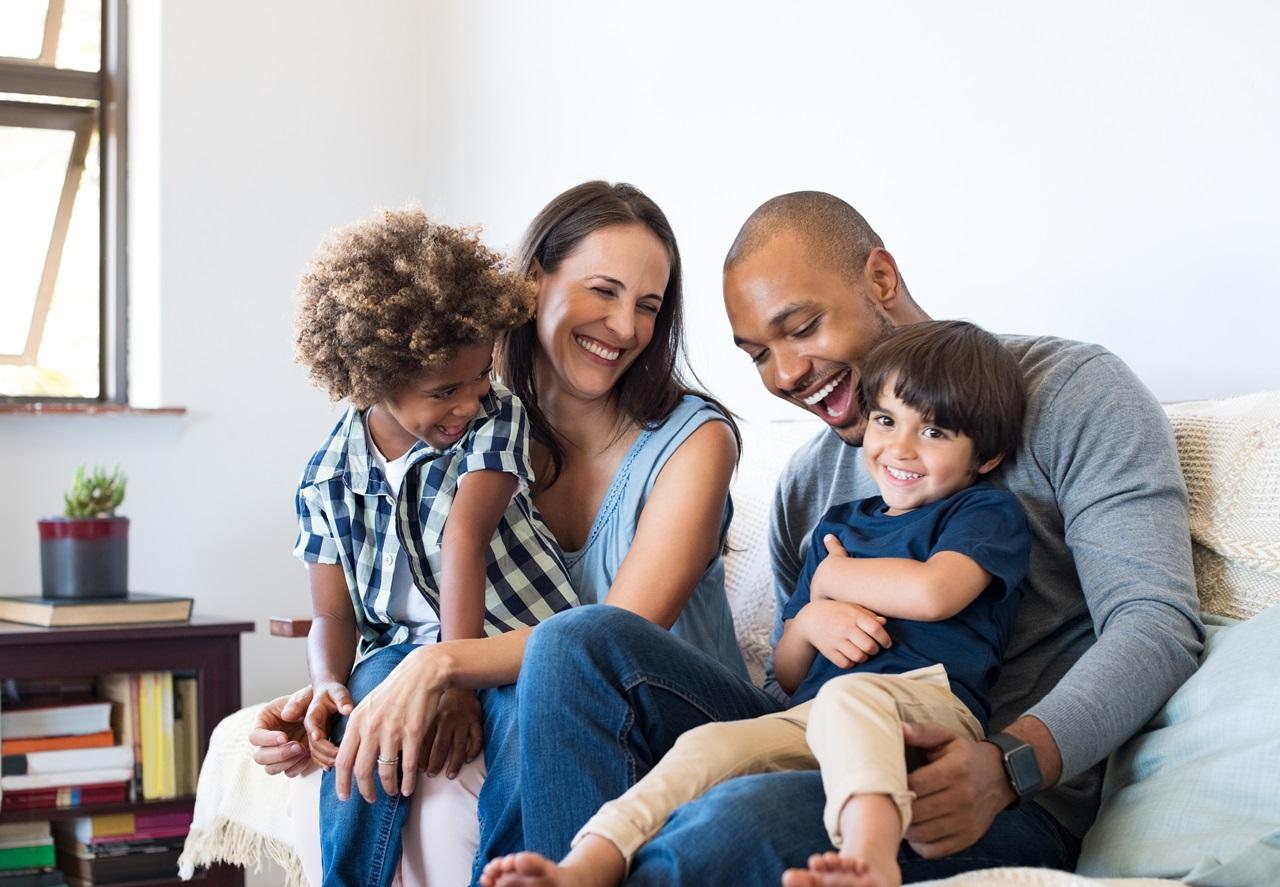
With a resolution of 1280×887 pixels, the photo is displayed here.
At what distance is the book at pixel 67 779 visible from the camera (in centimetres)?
254

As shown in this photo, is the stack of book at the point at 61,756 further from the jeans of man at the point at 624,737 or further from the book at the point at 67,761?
the jeans of man at the point at 624,737

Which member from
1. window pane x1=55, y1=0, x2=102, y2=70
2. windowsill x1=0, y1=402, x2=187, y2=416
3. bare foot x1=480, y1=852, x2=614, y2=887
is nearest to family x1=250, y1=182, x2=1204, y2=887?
bare foot x1=480, y1=852, x2=614, y2=887

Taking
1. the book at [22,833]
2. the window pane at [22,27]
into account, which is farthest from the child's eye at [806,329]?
the window pane at [22,27]

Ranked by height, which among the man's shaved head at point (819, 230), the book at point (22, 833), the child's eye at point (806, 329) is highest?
the man's shaved head at point (819, 230)

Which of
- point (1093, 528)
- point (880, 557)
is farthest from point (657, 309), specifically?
point (1093, 528)

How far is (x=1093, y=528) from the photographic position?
136 centimetres

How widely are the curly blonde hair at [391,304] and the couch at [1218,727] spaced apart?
30.7 inches

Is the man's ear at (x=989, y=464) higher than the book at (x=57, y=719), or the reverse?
the man's ear at (x=989, y=464)

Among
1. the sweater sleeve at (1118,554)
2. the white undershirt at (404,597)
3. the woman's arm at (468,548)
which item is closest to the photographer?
the sweater sleeve at (1118,554)

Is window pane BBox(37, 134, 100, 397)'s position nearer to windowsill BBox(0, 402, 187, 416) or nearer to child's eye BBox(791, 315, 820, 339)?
windowsill BBox(0, 402, 187, 416)

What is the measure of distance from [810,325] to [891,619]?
0.45m

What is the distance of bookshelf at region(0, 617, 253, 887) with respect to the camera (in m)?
2.58

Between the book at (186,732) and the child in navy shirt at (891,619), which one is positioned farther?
the book at (186,732)

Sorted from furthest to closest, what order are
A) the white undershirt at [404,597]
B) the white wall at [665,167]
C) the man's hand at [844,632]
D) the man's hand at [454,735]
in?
the white wall at [665,167] < the white undershirt at [404,597] < the man's hand at [454,735] < the man's hand at [844,632]
